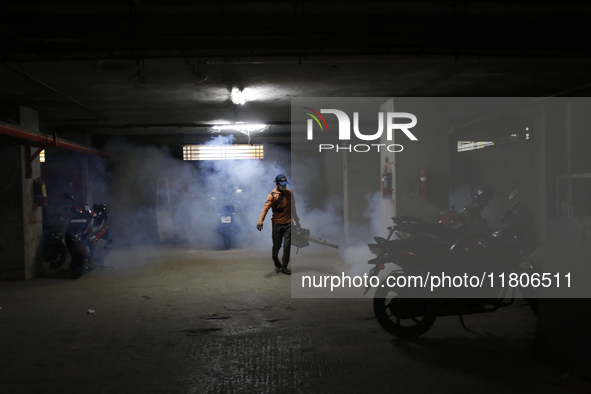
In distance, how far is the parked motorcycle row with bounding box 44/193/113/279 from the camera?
7426 mm

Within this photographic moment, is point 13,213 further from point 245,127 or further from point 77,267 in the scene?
point 245,127

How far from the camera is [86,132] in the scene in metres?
10.9

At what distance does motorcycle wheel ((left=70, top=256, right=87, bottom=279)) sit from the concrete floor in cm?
95

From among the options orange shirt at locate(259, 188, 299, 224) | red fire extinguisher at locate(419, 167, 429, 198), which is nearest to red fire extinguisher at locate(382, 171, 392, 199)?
red fire extinguisher at locate(419, 167, 429, 198)

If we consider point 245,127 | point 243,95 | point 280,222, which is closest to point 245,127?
point 245,127

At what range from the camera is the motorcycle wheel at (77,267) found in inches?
290

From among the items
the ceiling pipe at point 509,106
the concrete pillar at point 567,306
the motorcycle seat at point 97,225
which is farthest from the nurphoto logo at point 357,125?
the motorcycle seat at point 97,225

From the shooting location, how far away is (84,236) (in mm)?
7613

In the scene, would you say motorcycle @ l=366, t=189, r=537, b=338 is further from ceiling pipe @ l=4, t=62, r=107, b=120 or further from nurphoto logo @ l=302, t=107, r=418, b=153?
ceiling pipe @ l=4, t=62, r=107, b=120

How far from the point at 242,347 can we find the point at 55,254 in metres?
5.98

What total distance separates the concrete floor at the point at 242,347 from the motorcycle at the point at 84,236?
1.05 metres

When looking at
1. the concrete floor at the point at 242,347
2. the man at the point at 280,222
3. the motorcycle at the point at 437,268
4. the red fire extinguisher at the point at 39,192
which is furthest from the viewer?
the red fire extinguisher at the point at 39,192

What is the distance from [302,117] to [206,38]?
19.1 ft

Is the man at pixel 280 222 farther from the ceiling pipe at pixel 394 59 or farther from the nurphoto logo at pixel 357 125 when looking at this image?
the ceiling pipe at pixel 394 59
